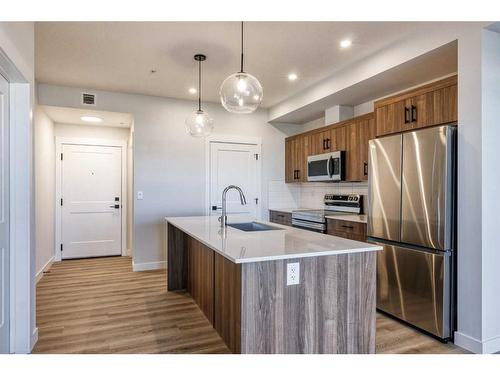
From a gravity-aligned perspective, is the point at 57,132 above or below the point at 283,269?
above

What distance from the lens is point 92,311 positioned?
319 cm

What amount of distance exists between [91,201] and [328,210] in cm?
404

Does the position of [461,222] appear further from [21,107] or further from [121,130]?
[121,130]

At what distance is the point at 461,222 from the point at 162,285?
3.27 meters

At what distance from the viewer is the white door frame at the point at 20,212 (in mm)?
2270

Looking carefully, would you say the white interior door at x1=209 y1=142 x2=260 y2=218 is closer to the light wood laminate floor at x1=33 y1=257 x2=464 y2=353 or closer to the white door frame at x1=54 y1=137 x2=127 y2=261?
the light wood laminate floor at x1=33 y1=257 x2=464 y2=353

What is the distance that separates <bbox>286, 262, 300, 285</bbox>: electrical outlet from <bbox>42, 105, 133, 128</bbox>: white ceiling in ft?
12.4

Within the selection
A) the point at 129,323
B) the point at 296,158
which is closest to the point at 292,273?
the point at 129,323

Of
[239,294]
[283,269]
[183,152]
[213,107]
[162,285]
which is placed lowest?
[162,285]

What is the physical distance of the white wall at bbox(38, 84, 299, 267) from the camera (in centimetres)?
470

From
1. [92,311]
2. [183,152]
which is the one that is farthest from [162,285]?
[183,152]

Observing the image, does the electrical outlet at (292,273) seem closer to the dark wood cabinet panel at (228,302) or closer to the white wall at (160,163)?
the dark wood cabinet panel at (228,302)

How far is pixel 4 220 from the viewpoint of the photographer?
2.18m

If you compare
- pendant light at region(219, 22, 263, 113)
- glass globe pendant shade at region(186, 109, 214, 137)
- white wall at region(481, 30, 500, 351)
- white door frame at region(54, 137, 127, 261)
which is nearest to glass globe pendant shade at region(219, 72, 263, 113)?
pendant light at region(219, 22, 263, 113)
